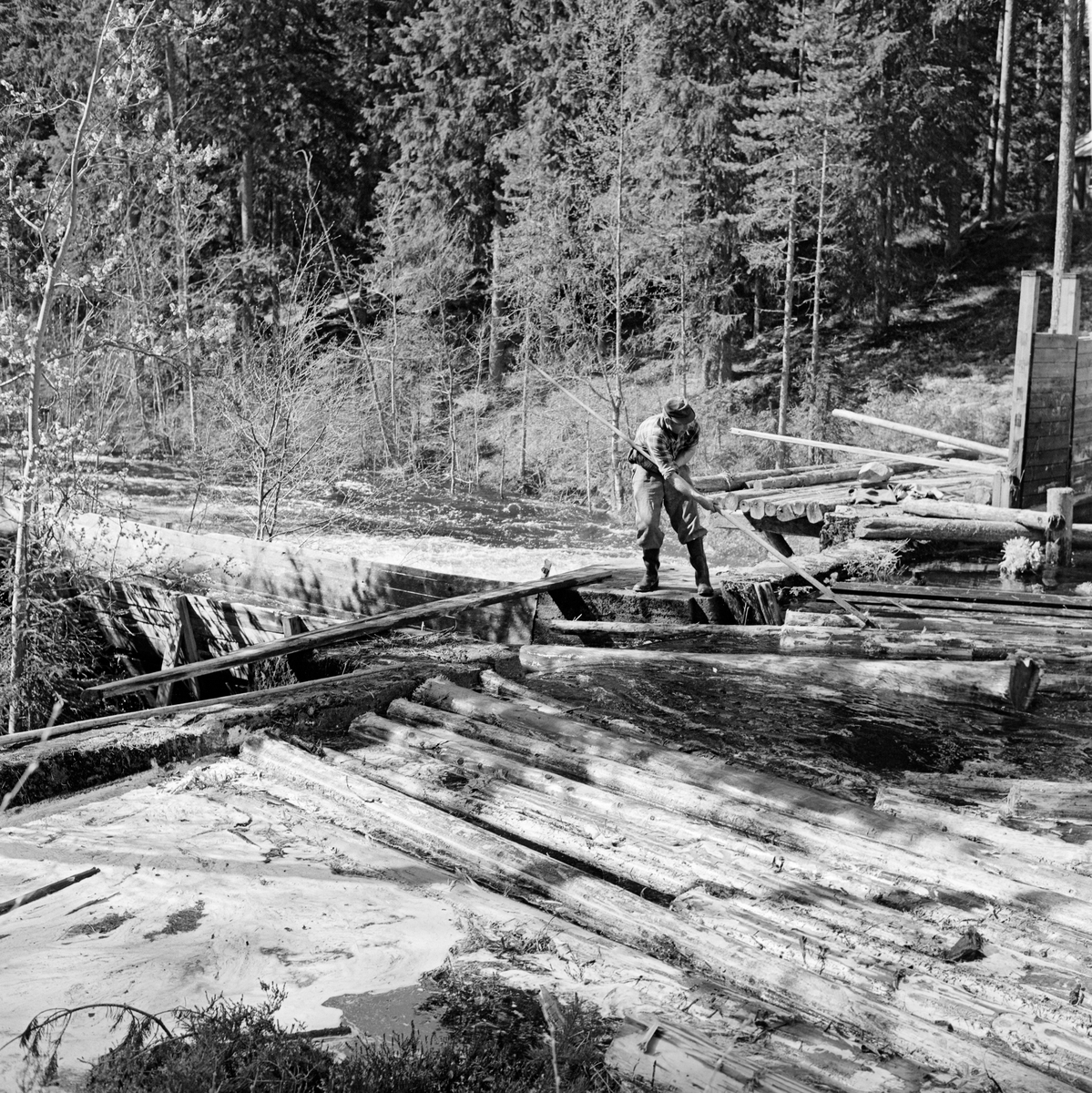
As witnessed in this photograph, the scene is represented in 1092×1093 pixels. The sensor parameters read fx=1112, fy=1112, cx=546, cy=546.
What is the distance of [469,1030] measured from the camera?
10.8ft

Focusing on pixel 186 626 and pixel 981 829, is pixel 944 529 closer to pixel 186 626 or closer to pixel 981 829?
pixel 981 829

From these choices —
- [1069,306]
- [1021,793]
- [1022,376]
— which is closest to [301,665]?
[1021,793]

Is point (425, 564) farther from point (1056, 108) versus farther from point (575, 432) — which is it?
point (1056, 108)

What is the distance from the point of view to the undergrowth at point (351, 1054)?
296 centimetres

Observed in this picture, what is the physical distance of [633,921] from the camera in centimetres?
399

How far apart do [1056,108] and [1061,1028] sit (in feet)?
141

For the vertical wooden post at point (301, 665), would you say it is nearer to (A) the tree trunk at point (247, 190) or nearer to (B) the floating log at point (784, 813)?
(B) the floating log at point (784, 813)

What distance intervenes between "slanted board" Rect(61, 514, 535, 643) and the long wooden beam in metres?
0.11

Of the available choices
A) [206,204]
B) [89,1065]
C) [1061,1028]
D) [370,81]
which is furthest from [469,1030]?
[370,81]

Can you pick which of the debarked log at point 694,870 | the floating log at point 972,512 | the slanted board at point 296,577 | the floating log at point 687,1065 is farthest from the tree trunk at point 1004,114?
the floating log at point 687,1065

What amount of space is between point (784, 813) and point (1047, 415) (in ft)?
32.7

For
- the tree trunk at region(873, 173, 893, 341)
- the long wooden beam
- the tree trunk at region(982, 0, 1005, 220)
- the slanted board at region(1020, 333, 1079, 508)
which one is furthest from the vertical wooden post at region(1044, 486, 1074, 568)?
the tree trunk at region(982, 0, 1005, 220)

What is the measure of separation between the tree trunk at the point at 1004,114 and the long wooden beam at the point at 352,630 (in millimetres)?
32367

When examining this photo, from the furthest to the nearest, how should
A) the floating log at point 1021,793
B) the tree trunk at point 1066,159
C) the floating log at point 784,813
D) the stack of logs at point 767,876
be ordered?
the tree trunk at point 1066,159, the floating log at point 1021,793, the floating log at point 784,813, the stack of logs at point 767,876
